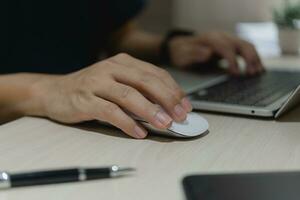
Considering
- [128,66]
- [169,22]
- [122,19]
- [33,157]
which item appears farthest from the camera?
[169,22]

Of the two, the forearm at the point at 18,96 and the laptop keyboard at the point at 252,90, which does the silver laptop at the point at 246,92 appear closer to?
the laptop keyboard at the point at 252,90

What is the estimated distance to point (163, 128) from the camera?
66cm

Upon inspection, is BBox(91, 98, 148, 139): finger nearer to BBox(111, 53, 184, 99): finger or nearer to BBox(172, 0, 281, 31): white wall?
BBox(111, 53, 184, 99): finger

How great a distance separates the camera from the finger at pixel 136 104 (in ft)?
2.17

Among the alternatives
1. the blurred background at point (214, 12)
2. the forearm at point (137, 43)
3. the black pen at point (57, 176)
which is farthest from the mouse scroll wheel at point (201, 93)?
the blurred background at point (214, 12)

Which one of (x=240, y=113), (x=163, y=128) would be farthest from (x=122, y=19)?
(x=163, y=128)

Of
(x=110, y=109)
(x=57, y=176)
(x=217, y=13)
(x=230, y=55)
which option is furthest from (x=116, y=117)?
(x=217, y=13)

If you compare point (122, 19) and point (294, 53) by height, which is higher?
point (122, 19)

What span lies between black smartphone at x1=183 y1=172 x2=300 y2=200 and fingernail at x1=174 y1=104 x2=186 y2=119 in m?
0.16

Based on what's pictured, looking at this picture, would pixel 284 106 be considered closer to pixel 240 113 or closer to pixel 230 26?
pixel 240 113

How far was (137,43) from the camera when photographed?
1524 millimetres

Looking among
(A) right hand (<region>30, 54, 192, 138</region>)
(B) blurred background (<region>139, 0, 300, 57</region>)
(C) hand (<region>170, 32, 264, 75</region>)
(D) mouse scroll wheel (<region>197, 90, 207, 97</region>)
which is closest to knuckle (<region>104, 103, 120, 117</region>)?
(A) right hand (<region>30, 54, 192, 138</region>)

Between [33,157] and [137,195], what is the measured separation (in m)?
0.17

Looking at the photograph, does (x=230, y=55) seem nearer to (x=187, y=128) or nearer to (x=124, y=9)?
(x=124, y=9)
